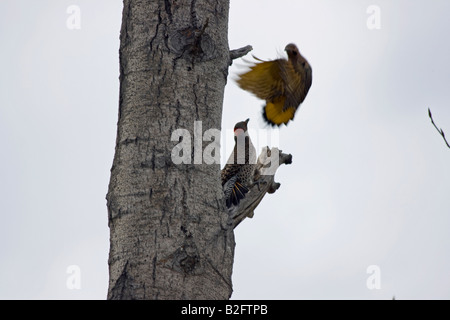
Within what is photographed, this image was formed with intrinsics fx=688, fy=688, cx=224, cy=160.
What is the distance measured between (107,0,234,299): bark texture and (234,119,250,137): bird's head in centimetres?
398

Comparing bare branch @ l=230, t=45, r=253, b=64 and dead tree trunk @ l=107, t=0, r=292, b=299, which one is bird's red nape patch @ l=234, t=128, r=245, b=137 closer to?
bare branch @ l=230, t=45, r=253, b=64

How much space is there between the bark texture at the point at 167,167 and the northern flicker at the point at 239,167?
2.79 m

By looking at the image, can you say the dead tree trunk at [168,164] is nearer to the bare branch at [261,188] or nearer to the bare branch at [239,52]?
the bare branch at [239,52]

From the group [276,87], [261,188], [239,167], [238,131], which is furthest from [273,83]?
[238,131]

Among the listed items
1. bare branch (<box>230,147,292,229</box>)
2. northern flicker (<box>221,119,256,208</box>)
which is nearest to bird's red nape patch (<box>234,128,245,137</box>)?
northern flicker (<box>221,119,256,208</box>)

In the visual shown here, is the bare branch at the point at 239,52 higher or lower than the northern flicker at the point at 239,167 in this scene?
higher

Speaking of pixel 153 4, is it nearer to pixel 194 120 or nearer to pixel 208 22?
pixel 208 22

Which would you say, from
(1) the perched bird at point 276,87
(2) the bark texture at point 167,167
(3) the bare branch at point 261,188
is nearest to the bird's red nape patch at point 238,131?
(3) the bare branch at point 261,188

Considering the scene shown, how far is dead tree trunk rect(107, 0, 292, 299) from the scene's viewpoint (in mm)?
2570

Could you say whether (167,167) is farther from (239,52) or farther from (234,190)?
(234,190)

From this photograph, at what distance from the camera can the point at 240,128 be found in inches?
282

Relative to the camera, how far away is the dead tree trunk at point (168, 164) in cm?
257

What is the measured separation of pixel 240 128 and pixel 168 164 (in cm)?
448
